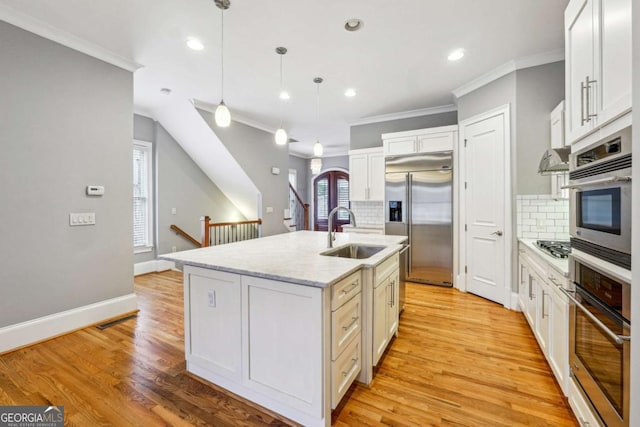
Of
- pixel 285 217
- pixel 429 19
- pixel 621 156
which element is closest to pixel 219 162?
pixel 285 217

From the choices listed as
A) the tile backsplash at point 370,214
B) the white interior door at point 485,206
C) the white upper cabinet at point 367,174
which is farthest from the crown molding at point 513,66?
the tile backsplash at point 370,214

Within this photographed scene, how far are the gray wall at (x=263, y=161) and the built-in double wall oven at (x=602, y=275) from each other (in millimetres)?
4886

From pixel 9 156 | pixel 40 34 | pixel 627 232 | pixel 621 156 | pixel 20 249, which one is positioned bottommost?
pixel 20 249

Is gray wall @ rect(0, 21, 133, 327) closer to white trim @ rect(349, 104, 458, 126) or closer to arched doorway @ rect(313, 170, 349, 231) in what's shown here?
white trim @ rect(349, 104, 458, 126)

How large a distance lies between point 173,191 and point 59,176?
270cm

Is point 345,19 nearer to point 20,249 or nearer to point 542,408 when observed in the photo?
point 542,408

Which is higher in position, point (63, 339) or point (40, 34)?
point (40, 34)

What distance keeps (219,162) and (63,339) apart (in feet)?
12.1

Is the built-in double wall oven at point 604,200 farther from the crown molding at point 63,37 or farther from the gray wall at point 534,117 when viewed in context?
the crown molding at point 63,37

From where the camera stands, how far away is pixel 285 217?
21.7 feet

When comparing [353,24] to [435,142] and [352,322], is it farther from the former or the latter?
[352,322]

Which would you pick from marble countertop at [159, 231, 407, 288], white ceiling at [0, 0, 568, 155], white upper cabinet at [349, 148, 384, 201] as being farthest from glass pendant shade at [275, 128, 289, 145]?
white upper cabinet at [349, 148, 384, 201]

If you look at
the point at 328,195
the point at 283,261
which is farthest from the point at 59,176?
the point at 328,195

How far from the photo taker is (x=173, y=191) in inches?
213
